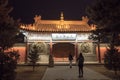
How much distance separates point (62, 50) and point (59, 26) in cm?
385

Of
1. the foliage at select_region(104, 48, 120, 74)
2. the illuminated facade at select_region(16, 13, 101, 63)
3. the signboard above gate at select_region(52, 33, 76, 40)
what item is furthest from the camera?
the signboard above gate at select_region(52, 33, 76, 40)

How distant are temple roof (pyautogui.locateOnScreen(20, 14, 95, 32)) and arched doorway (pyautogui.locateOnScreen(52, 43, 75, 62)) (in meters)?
3.08

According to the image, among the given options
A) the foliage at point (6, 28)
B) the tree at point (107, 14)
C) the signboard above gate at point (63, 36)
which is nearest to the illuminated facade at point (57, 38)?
the signboard above gate at point (63, 36)

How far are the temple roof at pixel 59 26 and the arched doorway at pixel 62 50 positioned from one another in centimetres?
308

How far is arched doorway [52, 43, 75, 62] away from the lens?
3155 centimetres

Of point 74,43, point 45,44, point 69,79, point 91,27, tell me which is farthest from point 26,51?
point 69,79

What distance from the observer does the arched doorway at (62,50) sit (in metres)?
31.6

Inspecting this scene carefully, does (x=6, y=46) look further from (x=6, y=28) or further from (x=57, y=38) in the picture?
(x=57, y=38)

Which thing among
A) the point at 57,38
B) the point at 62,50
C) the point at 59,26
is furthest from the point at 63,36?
the point at 62,50

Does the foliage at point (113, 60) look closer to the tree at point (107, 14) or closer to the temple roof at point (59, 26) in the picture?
the tree at point (107, 14)

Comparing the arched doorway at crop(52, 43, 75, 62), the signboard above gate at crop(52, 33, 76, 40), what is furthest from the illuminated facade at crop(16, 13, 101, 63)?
the arched doorway at crop(52, 43, 75, 62)

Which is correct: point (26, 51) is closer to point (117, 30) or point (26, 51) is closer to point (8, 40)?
point (8, 40)

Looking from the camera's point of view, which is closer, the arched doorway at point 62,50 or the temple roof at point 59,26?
the temple roof at point 59,26

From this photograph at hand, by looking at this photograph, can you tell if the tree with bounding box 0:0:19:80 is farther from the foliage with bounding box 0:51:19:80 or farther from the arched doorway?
the arched doorway
